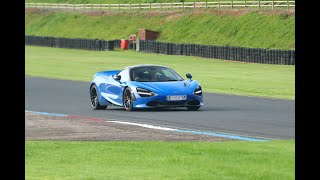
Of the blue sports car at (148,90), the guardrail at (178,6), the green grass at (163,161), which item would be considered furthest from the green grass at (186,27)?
the green grass at (163,161)

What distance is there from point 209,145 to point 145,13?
76.9 meters

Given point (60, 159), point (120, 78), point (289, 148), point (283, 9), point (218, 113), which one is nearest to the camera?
point (289, 148)

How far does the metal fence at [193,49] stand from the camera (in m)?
49.0

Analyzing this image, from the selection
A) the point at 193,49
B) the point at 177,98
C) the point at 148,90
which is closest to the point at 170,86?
the point at 177,98

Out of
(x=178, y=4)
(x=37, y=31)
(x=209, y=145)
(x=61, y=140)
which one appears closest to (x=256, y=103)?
(x=61, y=140)

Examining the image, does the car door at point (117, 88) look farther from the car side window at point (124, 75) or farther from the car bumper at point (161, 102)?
the car bumper at point (161, 102)

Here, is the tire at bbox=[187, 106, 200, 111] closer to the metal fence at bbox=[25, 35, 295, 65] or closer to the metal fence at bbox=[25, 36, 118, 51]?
the metal fence at bbox=[25, 35, 295, 65]

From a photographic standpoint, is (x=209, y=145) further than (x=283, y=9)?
No

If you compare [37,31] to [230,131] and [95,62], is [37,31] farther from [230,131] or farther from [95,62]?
[230,131]

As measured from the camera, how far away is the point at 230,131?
59.0ft

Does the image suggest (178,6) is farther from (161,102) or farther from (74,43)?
(161,102)

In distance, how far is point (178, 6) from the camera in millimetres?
86625

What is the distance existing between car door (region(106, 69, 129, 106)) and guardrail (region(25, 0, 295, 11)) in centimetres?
4748

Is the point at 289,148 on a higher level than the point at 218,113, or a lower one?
higher
